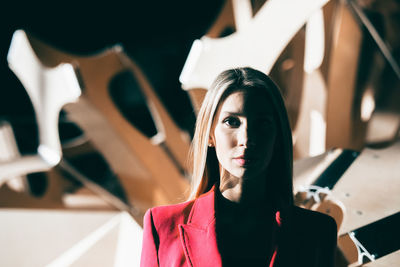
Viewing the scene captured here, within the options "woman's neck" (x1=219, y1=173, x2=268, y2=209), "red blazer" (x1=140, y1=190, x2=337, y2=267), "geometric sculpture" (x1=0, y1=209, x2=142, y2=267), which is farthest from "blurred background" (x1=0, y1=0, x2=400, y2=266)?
"woman's neck" (x1=219, y1=173, x2=268, y2=209)

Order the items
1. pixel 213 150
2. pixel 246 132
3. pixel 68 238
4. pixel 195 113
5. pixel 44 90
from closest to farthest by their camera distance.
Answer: pixel 246 132 → pixel 213 150 → pixel 195 113 → pixel 68 238 → pixel 44 90

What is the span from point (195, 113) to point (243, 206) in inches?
17.0

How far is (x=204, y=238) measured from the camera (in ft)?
2.22

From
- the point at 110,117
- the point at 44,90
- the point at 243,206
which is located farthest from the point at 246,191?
the point at 44,90

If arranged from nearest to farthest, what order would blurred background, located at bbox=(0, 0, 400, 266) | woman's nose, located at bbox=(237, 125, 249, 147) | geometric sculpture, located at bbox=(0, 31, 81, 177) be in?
woman's nose, located at bbox=(237, 125, 249, 147) → blurred background, located at bbox=(0, 0, 400, 266) → geometric sculpture, located at bbox=(0, 31, 81, 177)

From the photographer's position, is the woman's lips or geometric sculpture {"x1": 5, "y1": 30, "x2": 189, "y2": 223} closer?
the woman's lips

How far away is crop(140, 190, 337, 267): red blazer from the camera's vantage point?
660mm

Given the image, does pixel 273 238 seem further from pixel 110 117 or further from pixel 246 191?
pixel 110 117

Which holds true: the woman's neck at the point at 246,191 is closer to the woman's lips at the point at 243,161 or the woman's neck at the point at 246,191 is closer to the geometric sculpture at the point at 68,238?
the woman's lips at the point at 243,161

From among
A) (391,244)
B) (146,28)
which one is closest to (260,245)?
(391,244)

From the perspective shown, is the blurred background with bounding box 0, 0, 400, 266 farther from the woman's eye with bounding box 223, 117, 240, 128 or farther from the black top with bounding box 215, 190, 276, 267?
the woman's eye with bounding box 223, 117, 240, 128

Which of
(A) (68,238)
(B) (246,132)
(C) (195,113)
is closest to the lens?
(B) (246,132)

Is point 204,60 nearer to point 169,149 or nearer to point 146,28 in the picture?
point 169,149

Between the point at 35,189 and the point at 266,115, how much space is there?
373cm
